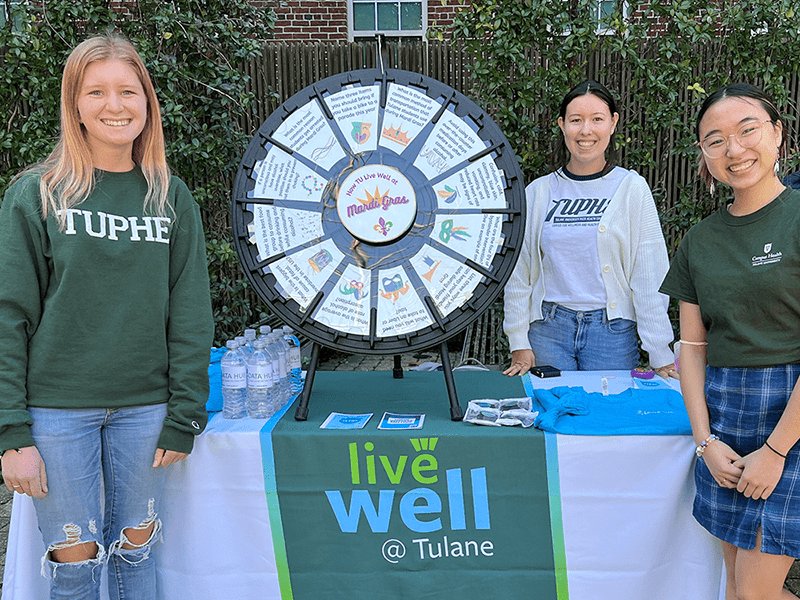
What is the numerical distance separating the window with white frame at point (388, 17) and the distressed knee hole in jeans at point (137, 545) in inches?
199

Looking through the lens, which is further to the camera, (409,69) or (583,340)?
(409,69)

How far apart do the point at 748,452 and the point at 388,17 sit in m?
5.26

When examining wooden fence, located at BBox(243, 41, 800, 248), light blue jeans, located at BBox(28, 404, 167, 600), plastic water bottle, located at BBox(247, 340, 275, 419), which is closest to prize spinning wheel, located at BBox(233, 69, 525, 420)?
plastic water bottle, located at BBox(247, 340, 275, 419)

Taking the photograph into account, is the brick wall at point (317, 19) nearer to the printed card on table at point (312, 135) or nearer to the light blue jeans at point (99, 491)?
the printed card on table at point (312, 135)

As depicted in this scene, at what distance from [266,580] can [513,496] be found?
0.67 meters

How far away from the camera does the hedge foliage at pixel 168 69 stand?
3.06 meters

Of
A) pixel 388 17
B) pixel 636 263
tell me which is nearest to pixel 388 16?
pixel 388 17

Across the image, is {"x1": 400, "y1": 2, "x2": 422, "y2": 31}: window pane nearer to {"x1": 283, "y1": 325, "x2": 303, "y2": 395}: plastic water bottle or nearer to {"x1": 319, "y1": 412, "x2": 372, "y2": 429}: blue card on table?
{"x1": 283, "y1": 325, "x2": 303, "y2": 395}: plastic water bottle

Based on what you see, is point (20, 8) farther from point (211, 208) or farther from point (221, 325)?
point (221, 325)

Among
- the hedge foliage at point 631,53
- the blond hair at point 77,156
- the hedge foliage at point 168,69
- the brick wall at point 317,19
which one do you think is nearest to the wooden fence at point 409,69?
the hedge foliage at point 631,53

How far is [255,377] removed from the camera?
165 centimetres

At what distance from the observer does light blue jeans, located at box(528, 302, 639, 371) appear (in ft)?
6.53

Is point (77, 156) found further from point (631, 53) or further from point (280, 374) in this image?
point (631, 53)

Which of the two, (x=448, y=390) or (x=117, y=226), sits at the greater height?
Result: (x=117, y=226)
